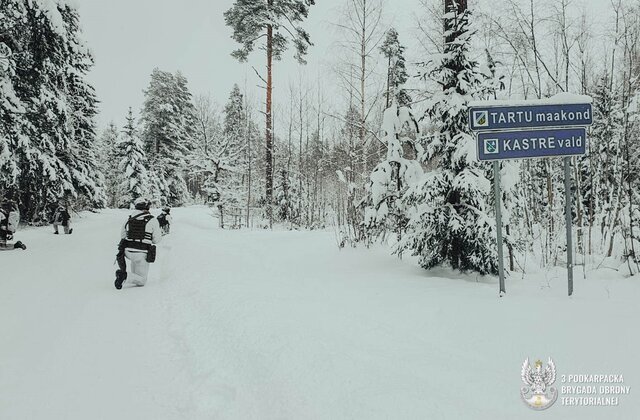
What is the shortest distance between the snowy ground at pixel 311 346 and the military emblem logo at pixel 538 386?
66mm

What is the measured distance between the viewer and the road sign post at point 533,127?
508 centimetres

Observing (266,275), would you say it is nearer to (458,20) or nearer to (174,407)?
(174,407)

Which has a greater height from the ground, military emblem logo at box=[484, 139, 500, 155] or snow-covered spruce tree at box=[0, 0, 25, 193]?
snow-covered spruce tree at box=[0, 0, 25, 193]

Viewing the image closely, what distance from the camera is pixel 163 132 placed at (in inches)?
1598

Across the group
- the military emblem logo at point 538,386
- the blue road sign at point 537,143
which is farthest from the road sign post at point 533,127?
the military emblem logo at point 538,386

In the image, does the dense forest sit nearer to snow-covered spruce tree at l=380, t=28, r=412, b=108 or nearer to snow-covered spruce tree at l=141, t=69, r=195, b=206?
snow-covered spruce tree at l=380, t=28, r=412, b=108

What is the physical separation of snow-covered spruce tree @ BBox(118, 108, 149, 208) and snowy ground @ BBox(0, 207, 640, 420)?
3226 centimetres

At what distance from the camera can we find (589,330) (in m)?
3.73

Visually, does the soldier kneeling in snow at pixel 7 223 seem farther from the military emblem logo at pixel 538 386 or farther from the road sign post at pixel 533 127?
the military emblem logo at pixel 538 386

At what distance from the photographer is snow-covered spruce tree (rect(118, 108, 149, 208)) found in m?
36.8

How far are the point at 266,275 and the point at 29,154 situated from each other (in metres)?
14.3

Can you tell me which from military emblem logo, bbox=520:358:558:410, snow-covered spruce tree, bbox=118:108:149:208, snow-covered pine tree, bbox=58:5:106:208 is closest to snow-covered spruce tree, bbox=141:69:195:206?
snow-covered spruce tree, bbox=118:108:149:208

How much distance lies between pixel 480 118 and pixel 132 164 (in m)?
37.9

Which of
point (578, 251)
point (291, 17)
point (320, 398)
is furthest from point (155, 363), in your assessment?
point (291, 17)
